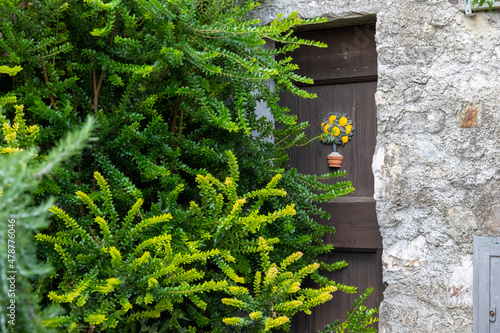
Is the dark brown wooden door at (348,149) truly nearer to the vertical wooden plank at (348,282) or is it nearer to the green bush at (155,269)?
the vertical wooden plank at (348,282)

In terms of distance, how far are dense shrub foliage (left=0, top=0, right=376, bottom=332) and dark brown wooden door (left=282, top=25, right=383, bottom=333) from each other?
1.03ft

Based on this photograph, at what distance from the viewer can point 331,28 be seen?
243 cm

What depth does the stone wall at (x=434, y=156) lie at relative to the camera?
1.89m

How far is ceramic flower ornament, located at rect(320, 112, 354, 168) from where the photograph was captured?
2.36 metres

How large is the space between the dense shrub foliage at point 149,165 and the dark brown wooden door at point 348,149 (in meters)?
0.32

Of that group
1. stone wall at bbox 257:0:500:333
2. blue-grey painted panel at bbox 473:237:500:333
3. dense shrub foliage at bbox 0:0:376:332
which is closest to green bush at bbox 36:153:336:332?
dense shrub foliage at bbox 0:0:376:332

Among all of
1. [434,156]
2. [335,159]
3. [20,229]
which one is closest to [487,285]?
[434,156]

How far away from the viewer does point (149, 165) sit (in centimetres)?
178

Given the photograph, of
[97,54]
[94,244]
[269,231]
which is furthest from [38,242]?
[269,231]

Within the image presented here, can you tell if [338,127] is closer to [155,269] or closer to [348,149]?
[348,149]

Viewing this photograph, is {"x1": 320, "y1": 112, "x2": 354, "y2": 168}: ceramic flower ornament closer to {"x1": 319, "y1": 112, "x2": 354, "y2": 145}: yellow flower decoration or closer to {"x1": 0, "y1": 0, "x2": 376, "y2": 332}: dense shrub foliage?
{"x1": 319, "y1": 112, "x2": 354, "y2": 145}: yellow flower decoration

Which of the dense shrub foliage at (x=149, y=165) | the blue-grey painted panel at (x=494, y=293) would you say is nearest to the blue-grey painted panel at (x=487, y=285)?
the blue-grey painted panel at (x=494, y=293)

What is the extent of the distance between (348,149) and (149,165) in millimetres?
1072

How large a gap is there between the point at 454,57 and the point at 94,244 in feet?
5.31
